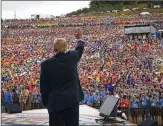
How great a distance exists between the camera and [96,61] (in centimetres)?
2480

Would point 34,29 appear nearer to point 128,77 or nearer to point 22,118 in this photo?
point 128,77

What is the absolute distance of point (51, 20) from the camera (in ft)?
172

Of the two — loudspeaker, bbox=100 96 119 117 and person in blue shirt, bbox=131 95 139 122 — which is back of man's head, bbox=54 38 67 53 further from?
person in blue shirt, bbox=131 95 139 122

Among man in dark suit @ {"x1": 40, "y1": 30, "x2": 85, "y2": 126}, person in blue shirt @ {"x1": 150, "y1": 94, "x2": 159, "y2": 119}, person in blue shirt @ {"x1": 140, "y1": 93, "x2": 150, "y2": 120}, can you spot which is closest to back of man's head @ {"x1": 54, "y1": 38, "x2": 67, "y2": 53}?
man in dark suit @ {"x1": 40, "y1": 30, "x2": 85, "y2": 126}

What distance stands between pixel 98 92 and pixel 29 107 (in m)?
2.24

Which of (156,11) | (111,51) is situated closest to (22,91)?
(111,51)

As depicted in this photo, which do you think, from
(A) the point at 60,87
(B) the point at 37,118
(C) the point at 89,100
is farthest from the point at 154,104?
(A) the point at 60,87

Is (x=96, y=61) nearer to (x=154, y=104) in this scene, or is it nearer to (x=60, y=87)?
(x=154, y=104)

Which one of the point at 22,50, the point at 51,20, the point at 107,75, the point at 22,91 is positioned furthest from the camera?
the point at 51,20

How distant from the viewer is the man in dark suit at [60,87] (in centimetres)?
396

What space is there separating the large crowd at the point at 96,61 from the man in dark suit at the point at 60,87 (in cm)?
601

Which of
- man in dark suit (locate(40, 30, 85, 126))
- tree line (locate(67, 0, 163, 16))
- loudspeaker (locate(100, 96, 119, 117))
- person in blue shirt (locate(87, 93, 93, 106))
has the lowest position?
person in blue shirt (locate(87, 93, 93, 106))

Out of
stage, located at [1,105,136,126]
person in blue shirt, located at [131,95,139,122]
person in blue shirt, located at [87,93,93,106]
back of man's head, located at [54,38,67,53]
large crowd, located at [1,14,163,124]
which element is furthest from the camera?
large crowd, located at [1,14,163,124]

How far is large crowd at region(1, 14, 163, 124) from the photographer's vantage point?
500 inches
